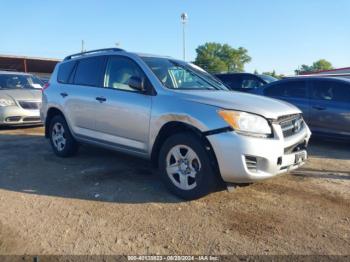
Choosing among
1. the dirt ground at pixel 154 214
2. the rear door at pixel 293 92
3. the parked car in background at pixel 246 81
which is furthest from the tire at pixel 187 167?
the parked car in background at pixel 246 81

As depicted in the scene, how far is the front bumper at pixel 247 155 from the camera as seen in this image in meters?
4.02

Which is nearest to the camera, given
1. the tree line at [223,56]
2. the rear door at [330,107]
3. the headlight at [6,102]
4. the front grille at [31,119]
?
the rear door at [330,107]

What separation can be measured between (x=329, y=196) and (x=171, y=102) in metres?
2.25

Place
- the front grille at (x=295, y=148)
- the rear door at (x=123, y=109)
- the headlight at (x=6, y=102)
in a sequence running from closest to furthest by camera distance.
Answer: the front grille at (x=295, y=148)
the rear door at (x=123, y=109)
the headlight at (x=6, y=102)

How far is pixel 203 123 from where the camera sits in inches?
166

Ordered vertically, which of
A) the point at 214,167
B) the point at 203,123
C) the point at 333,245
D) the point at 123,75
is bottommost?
the point at 333,245

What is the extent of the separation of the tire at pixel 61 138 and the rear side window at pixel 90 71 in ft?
2.68

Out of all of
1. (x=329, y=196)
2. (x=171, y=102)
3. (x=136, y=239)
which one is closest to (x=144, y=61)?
(x=171, y=102)

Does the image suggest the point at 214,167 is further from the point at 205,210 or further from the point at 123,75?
the point at 123,75

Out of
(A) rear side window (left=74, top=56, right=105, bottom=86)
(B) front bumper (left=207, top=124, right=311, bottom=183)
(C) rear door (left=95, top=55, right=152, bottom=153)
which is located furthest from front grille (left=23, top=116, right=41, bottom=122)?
(B) front bumper (left=207, top=124, right=311, bottom=183)

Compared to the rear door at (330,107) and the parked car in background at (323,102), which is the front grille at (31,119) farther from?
the rear door at (330,107)

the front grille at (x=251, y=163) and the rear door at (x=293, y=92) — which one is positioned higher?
the rear door at (x=293, y=92)

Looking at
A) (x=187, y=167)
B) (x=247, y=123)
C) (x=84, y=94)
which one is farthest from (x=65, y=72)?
(x=247, y=123)

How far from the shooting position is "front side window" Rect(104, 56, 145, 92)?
5185 millimetres
